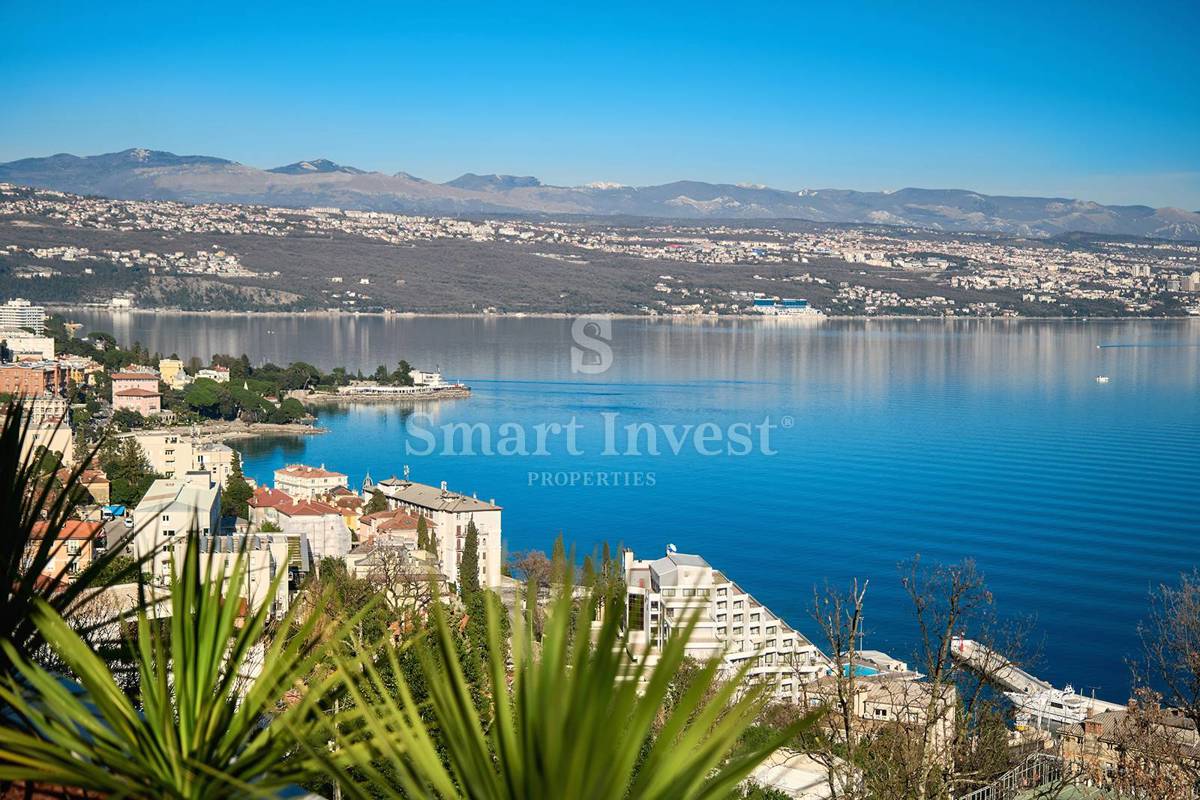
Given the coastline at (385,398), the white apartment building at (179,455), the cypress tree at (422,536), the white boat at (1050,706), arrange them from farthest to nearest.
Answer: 1. the coastline at (385,398)
2. the white apartment building at (179,455)
3. the cypress tree at (422,536)
4. the white boat at (1050,706)

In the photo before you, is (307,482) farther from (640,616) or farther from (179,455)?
(640,616)

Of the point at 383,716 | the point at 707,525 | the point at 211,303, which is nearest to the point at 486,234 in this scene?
the point at 211,303

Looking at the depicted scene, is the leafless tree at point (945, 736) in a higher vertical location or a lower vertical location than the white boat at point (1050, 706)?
higher

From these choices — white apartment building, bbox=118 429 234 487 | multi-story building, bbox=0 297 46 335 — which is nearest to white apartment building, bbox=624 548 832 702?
white apartment building, bbox=118 429 234 487

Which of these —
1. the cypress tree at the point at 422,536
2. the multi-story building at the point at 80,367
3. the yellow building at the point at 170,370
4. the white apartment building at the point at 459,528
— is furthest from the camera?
the yellow building at the point at 170,370

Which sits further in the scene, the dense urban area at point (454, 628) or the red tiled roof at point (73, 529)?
the red tiled roof at point (73, 529)

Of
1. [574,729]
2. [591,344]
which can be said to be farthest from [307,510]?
[591,344]

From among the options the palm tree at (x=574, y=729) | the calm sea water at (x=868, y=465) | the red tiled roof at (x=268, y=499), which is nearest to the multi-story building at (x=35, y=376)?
the calm sea water at (x=868, y=465)

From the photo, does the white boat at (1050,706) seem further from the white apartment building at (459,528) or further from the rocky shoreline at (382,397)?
the rocky shoreline at (382,397)
